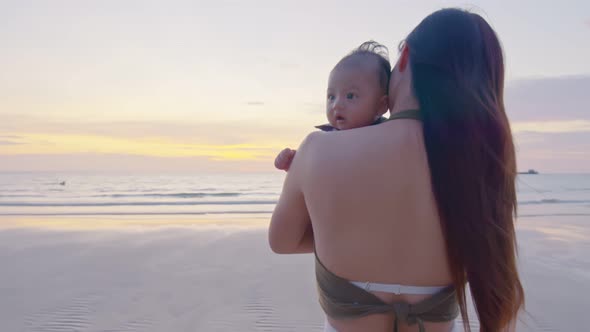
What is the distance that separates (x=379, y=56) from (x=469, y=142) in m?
0.62

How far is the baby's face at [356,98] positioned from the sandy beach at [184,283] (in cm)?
311

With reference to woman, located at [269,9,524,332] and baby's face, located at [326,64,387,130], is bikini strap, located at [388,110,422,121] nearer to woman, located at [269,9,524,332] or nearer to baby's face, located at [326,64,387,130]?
woman, located at [269,9,524,332]

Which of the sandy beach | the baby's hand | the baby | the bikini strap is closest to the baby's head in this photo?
the baby

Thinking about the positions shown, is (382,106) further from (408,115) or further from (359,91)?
(408,115)

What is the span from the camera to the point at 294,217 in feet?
4.39

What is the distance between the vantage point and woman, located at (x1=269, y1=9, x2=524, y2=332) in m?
1.18

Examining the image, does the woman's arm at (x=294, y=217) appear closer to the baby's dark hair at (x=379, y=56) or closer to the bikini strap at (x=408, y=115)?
the bikini strap at (x=408, y=115)

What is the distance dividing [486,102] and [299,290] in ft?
14.6

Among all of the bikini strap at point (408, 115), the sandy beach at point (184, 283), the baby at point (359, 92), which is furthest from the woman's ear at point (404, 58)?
the sandy beach at point (184, 283)

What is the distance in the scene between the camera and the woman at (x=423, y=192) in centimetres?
118

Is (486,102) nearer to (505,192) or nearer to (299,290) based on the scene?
(505,192)

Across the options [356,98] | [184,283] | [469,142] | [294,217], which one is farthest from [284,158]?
[184,283]

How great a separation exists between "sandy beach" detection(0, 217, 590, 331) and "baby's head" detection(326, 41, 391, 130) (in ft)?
10.2

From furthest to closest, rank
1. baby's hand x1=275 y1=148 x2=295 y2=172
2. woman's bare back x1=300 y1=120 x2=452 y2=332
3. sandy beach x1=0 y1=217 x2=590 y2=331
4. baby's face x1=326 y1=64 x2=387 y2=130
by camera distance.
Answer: sandy beach x1=0 y1=217 x2=590 y2=331 → baby's face x1=326 y1=64 x2=387 y2=130 → baby's hand x1=275 y1=148 x2=295 y2=172 → woman's bare back x1=300 y1=120 x2=452 y2=332
